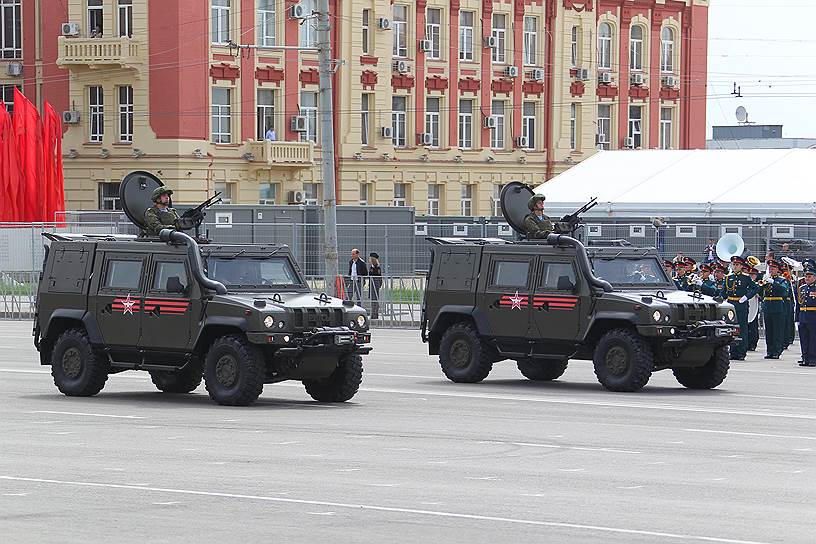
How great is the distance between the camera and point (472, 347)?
23984mm

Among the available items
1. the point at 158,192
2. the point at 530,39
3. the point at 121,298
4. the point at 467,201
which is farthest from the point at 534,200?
the point at 530,39

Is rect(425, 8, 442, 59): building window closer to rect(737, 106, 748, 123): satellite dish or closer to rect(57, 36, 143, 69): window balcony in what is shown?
rect(57, 36, 143, 69): window balcony

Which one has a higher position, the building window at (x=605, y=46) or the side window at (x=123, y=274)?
the building window at (x=605, y=46)

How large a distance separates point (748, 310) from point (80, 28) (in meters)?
35.3

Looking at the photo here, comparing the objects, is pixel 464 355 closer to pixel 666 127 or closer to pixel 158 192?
pixel 158 192

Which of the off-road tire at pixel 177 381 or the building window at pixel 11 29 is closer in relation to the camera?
the off-road tire at pixel 177 381

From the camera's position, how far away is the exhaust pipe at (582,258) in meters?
22.8

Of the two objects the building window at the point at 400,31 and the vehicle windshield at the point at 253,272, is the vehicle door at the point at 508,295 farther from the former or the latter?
the building window at the point at 400,31

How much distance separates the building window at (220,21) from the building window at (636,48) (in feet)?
66.6

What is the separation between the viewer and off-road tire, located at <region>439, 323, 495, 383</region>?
23.9 m

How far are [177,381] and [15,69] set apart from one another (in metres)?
42.1

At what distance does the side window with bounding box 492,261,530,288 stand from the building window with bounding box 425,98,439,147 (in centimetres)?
4447


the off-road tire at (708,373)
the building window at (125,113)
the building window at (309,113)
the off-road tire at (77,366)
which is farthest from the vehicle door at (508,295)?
the building window at (309,113)

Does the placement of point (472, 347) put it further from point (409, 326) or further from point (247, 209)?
point (247, 209)
